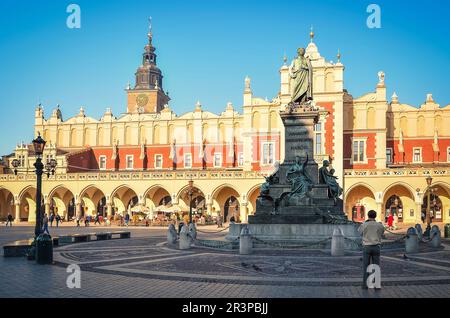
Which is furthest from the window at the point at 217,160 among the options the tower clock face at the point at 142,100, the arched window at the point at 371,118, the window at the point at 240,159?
the tower clock face at the point at 142,100

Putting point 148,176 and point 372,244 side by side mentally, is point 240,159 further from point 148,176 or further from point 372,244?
point 372,244

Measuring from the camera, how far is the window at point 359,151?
5478 centimetres

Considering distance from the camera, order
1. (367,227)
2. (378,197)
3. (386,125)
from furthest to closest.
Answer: (386,125), (378,197), (367,227)

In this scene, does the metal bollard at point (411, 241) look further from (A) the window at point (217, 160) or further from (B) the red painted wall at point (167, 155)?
(A) the window at point (217, 160)

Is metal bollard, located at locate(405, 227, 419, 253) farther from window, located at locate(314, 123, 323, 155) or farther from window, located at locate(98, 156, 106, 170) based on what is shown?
window, located at locate(98, 156, 106, 170)

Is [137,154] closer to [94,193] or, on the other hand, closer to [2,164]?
[94,193]

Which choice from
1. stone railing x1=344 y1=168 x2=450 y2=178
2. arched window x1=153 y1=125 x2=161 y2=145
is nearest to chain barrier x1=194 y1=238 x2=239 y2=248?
stone railing x1=344 y1=168 x2=450 y2=178

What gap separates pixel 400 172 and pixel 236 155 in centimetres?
2037

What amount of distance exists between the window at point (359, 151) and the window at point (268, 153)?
886 cm

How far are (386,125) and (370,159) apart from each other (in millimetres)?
6431

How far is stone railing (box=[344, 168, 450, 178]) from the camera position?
156 ft

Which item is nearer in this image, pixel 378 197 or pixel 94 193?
pixel 378 197
